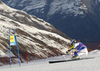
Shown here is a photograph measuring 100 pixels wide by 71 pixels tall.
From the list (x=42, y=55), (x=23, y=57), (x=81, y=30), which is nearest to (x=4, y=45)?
(x=23, y=57)

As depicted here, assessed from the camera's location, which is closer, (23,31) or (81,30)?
(23,31)

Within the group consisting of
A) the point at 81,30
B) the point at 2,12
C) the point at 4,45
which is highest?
the point at 2,12

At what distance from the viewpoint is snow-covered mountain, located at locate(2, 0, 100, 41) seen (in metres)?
110

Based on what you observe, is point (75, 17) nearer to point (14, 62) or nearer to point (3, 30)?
point (3, 30)

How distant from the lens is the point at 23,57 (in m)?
33.1

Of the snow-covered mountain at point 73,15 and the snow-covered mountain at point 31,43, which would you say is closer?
the snow-covered mountain at point 31,43

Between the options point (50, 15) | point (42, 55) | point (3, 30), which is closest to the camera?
point (42, 55)

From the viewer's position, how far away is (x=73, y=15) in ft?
379

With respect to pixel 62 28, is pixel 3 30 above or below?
above

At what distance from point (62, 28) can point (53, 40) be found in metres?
69.2

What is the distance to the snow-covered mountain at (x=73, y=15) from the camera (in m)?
110

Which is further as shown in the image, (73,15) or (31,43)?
(73,15)

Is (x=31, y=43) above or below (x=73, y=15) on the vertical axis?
below

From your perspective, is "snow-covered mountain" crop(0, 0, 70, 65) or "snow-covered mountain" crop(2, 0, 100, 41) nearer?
"snow-covered mountain" crop(0, 0, 70, 65)
